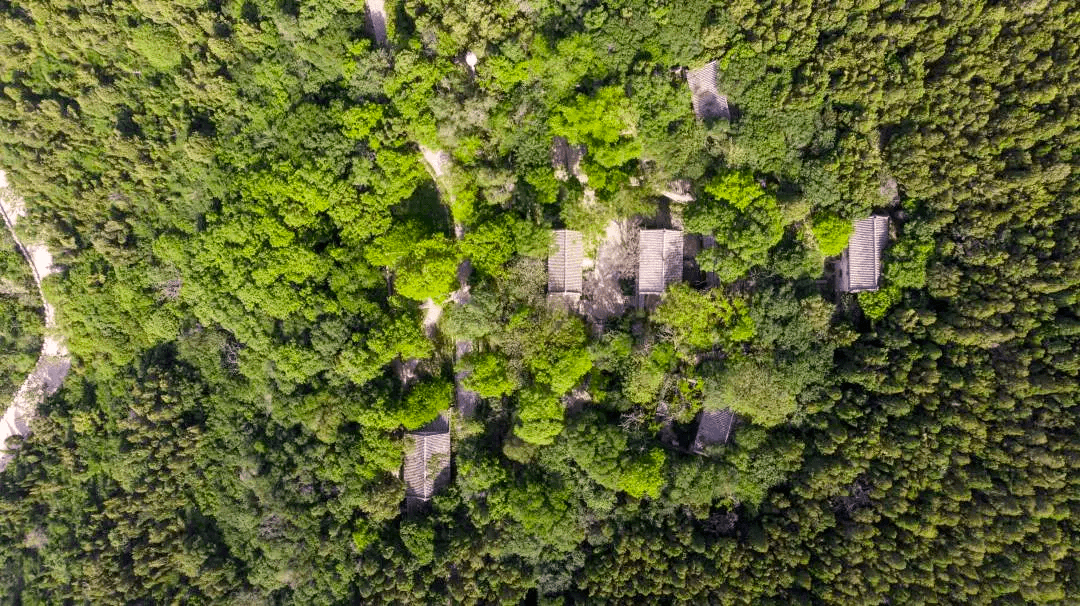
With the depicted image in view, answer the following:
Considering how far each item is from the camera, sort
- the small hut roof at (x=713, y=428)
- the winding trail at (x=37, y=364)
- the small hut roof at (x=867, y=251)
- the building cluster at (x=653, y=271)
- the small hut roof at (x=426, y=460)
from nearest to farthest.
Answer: the small hut roof at (x=867, y=251)
the building cluster at (x=653, y=271)
the small hut roof at (x=713, y=428)
the small hut roof at (x=426, y=460)
the winding trail at (x=37, y=364)

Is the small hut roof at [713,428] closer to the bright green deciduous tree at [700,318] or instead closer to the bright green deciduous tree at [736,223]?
the bright green deciduous tree at [700,318]

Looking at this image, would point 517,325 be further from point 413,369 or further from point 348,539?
point 348,539

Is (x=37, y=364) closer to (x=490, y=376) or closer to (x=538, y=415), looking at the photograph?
(x=490, y=376)

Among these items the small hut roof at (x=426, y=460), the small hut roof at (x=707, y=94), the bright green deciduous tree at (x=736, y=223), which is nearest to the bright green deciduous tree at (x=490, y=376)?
the small hut roof at (x=426, y=460)

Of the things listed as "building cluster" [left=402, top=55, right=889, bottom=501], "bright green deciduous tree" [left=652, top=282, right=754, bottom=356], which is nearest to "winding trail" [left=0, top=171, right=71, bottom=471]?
"building cluster" [left=402, top=55, right=889, bottom=501]

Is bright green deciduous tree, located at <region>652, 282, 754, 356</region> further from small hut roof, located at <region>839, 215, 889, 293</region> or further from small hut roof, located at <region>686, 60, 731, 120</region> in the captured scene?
small hut roof, located at <region>686, 60, 731, 120</region>

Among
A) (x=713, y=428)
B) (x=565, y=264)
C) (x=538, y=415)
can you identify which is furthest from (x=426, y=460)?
(x=713, y=428)
